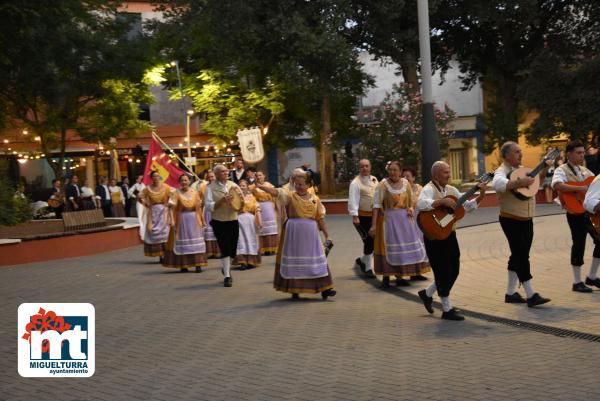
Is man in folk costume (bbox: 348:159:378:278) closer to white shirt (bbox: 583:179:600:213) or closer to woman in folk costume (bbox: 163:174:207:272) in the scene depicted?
woman in folk costume (bbox: 163:174:207:272)

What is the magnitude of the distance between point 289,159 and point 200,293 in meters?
43.4

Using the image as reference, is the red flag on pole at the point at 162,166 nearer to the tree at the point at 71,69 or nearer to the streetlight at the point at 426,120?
the streetlight at the point at 426,120

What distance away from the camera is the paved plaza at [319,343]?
702cm

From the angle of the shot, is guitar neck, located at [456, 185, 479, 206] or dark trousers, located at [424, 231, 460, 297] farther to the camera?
dark trousers, located at [424, 231, 460, 297]

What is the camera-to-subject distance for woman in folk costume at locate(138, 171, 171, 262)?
1803 centimetres

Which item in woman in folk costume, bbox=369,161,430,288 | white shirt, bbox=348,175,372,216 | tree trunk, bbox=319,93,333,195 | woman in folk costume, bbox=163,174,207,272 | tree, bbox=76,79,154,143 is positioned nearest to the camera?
woman in folk costume, bbox=369,161,430,288

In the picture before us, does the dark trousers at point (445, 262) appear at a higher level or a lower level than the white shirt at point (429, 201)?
lower

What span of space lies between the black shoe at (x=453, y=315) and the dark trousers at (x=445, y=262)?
0.58ft

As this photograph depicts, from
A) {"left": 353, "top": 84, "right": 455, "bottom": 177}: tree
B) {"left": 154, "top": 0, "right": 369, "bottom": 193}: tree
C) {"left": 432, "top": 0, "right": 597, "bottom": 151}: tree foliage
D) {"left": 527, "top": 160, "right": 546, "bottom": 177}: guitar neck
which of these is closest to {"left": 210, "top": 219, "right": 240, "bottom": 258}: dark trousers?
{"left": 527, "top": 160, "right": 546, "bottom": 177}: guitar neck

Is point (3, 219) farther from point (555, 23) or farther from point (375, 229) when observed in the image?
point (555, 23)

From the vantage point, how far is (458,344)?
858cm

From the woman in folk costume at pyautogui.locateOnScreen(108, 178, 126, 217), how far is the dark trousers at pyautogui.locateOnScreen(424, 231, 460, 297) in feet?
80.3

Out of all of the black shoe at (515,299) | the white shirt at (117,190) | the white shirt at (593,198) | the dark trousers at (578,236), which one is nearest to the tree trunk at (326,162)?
the white shirt at (117,190)

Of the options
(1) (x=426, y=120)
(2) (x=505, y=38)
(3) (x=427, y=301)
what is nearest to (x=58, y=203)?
(2) (x=505, y=38)
